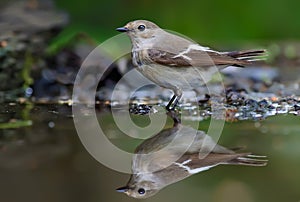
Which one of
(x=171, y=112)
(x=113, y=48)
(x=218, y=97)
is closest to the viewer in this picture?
(x=171, y=112)

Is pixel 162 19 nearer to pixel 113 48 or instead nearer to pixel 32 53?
pixel 113 48

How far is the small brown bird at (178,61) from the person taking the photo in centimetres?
405

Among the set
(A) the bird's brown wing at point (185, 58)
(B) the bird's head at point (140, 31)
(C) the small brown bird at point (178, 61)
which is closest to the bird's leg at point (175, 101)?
(C) the small brown bird at point (178, 61)

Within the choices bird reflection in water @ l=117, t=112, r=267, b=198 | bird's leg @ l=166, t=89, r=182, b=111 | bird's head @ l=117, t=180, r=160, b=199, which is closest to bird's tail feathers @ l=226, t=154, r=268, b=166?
bird reflection in water @ l=117, t=112, r=267, b=198

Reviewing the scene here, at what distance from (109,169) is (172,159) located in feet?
0.98

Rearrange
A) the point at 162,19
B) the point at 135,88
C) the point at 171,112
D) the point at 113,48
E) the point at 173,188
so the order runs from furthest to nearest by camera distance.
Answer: the point at 162,19, the point at 113,48, the point at 135,88, the point at 171,112, the point at 173,188

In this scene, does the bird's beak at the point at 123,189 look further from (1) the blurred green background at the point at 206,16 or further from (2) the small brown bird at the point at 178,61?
(1) the blurred green background at the point at 206,16

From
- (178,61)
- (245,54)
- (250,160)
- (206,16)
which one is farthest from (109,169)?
(206,16)

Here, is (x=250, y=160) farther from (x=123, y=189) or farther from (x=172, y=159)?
(x=123, y=189)

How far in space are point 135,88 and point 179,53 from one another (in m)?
0.88

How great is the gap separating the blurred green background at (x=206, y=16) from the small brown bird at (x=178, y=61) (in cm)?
306

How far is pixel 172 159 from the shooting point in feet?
9.18

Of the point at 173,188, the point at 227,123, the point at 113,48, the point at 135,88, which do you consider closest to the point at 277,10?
the point at 113,48

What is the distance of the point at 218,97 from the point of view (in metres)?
4.45
